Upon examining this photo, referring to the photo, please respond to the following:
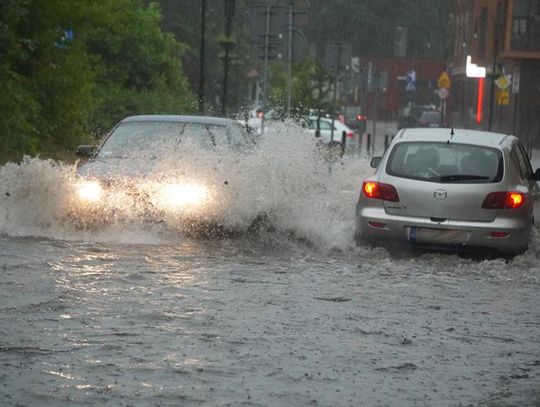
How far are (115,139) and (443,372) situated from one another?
8516 mm

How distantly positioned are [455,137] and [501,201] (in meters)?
1.02

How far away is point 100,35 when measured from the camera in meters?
37.9

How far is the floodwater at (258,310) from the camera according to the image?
785 cm

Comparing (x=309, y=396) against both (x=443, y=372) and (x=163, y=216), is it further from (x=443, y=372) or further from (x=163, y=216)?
(x=163, y=216)

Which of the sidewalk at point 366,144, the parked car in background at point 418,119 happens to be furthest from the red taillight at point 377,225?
the parked car in background at point 418,119

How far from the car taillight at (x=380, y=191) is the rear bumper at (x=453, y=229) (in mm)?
130

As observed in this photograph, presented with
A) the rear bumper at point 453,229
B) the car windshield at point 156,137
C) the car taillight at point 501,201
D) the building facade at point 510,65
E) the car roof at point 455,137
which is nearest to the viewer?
the rear bumper at point 453,229

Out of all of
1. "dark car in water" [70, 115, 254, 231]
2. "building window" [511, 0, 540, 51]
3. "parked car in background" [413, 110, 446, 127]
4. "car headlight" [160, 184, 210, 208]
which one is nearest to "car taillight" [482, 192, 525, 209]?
"dark car in water" [70, 115, 254, 231]

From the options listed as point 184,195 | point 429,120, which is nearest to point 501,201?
point 184,195

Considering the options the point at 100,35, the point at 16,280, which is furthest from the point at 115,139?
the point at 100,35

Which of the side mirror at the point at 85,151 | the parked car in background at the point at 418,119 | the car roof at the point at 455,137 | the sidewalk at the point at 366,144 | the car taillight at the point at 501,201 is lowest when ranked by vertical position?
the parked car in background at the point at 418,119

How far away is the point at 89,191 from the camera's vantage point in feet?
49.4

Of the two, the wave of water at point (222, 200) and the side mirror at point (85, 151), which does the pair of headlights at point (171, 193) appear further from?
the side mirror at point (85, 151)

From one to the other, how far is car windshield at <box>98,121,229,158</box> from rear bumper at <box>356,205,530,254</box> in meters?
2.65
